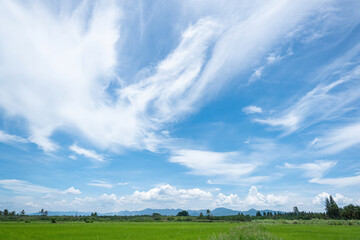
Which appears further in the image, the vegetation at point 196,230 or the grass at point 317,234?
the vegetation at point 196,230

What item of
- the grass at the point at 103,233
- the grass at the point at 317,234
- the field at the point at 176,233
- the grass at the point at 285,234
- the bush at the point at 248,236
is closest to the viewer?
the bush at the point at 248,236

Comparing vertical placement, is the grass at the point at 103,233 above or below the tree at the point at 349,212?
below

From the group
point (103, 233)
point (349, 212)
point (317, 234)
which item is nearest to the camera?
point (317, 234)

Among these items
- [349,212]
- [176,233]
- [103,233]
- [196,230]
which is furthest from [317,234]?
[349,212]

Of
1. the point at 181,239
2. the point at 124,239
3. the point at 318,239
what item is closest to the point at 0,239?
the point at 124,239

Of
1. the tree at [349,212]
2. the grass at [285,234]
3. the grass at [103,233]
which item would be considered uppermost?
the tree at [349,212]

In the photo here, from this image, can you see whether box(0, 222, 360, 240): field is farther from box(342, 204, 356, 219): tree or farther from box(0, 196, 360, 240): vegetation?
box(342, 204, 356, 219): tree

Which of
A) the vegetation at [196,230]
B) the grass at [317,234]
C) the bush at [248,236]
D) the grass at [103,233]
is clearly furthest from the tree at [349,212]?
the bush at [248,236]

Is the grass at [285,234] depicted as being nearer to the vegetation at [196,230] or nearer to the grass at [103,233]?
the vegetation at [196,230]

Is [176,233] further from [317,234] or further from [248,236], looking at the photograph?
[317,234]

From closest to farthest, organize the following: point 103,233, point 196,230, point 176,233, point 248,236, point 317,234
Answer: point 248,236
point 317,234
point 103,233
point 176,233
point 196,230

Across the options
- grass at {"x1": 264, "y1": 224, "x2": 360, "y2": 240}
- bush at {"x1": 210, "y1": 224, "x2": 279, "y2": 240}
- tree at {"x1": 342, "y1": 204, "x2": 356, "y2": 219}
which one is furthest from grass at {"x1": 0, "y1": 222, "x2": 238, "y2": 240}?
tree at {"x1": 342, "y1": 204, "x2": 356, "y2": 219}

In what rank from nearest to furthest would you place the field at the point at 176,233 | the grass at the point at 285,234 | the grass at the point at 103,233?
1. the grass at the point at 285,234
2. the field at the point at 176,233
3. the grass at the point at 103,233

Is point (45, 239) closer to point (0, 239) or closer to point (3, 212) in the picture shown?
point (0, 239)
